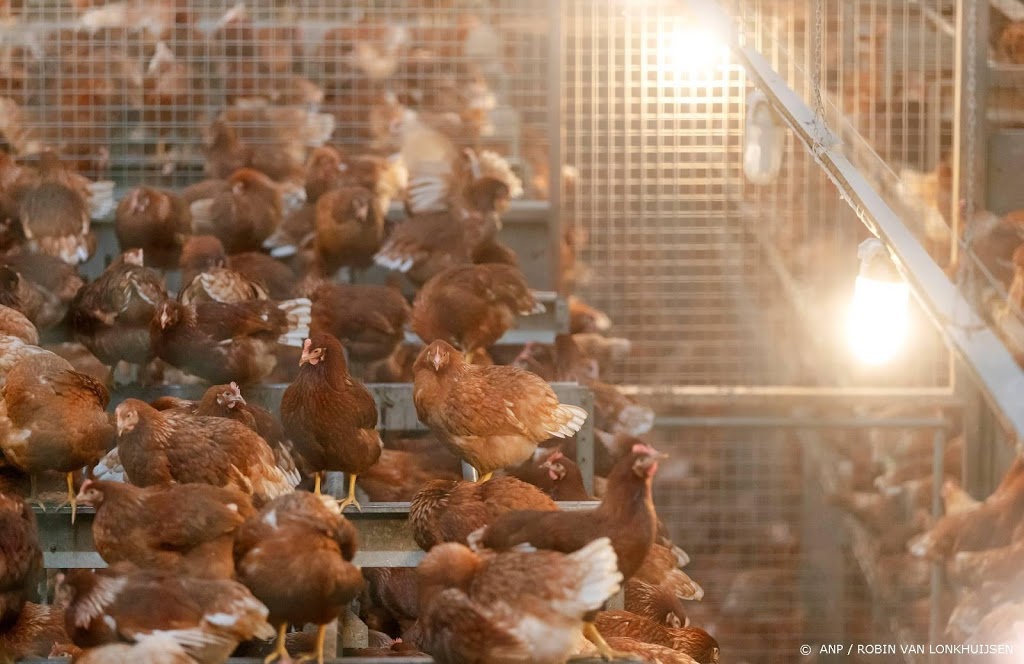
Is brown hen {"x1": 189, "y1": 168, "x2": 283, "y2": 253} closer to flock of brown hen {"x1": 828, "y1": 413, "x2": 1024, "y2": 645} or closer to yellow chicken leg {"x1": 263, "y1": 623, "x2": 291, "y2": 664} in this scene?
flock of brown hen {"x1": 828, "y1": 413, "x2": 1024, "y2": 645}

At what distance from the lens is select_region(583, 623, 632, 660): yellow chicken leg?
10.4 ft

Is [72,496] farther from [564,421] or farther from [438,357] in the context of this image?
[564,421]

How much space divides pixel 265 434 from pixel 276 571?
120cm

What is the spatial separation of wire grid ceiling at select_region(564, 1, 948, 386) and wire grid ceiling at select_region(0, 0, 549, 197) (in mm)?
371

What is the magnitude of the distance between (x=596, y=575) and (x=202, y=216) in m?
3.96

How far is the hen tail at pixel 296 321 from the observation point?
482 cm

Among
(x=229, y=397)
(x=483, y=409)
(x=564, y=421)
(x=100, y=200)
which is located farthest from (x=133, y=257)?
(x=564, y=421)

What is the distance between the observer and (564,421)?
425 centimetres

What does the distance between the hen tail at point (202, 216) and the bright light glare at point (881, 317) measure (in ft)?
12.2

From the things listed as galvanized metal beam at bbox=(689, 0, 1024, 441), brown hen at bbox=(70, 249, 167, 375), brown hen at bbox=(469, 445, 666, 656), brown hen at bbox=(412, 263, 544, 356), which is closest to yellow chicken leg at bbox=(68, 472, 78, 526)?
brown hen at bbox=(70, 249, 167, 375)

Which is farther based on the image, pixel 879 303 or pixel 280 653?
pixel 879 303

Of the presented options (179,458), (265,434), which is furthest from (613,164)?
(179,458)

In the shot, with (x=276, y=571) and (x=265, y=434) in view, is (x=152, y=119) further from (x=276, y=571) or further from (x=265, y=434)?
(x=276, y=571)

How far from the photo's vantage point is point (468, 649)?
294 cm
